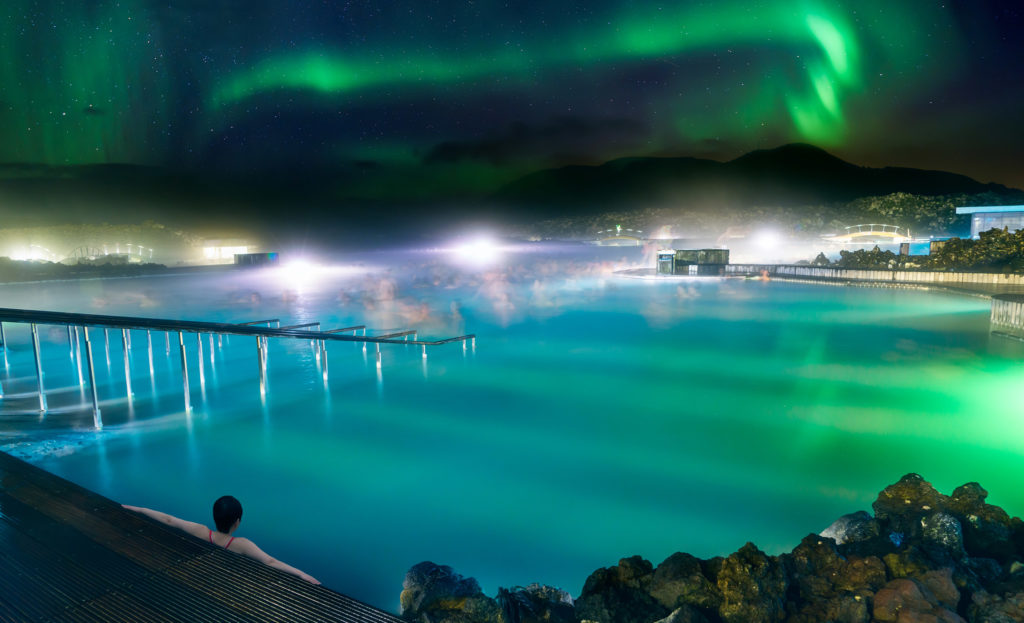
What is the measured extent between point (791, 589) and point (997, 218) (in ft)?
122

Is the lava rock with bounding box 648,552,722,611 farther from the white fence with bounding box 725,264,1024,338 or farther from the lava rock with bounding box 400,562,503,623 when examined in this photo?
the white fence with bounding box 725,264,1024,338

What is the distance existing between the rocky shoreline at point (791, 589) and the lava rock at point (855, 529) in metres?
0.17

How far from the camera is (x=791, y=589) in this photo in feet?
12.7

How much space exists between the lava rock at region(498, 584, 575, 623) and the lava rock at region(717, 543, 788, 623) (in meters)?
0.97

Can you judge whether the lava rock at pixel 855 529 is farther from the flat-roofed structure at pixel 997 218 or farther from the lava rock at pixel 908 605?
the flat-roofed structure at pixel 997 218

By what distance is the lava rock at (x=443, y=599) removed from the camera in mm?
3357

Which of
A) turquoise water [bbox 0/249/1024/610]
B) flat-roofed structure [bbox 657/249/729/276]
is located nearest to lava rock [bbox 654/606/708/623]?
turquoise water [bbox 0/249/1024/610]

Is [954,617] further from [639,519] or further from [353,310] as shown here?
[353,310]

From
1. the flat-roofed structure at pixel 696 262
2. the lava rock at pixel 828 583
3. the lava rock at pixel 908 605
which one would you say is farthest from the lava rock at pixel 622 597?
the flat-roofed structure at pixel 696 262

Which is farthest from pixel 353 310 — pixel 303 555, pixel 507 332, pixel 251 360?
pixel 303 555

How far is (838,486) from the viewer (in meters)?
6.49

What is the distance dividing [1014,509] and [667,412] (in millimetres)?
4393

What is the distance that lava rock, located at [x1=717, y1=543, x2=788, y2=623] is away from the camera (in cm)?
352

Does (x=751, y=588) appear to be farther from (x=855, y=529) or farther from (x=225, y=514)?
(x=225, y=514)
